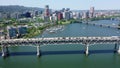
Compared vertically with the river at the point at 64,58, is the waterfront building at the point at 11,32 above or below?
above

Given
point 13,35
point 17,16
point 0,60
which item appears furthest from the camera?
point 17,16

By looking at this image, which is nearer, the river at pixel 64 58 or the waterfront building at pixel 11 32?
the river at pixel 64 58

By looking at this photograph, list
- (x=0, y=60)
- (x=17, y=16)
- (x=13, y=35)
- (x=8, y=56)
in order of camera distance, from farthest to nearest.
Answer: (x=17, y=16), (x=13, y=35), (x=8, y=56), (x=0, y=60)

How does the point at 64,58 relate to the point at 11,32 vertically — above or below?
below

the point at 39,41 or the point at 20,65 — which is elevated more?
the point at 39,41

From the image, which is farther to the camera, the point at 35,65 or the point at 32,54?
the point at 32,54

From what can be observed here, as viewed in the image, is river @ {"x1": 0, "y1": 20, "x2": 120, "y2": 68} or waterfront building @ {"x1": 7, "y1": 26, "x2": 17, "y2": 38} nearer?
river @ {"x1": 0, "y1": 20, "x2": 120, "y2": 68}

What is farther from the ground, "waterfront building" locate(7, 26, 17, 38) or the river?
"waterfront building" locate(7, 26, 17, 38)

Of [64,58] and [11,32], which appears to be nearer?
[64,58]

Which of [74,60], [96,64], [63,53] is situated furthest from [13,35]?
[96,64]

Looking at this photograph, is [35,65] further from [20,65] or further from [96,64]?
[96,64]
